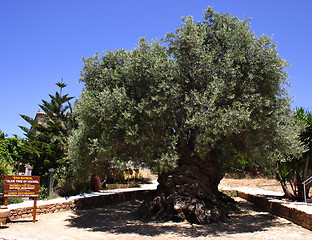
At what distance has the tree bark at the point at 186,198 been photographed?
1166 cm

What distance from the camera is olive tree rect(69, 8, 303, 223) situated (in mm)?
10203

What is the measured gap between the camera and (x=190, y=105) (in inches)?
413

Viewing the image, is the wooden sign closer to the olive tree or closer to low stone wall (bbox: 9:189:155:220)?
low stone wall (bbox: 9:189:155:220)

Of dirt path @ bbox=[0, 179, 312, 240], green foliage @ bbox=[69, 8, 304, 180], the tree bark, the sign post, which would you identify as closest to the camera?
dirt path @ bbox=[0, 179, 312, 240]

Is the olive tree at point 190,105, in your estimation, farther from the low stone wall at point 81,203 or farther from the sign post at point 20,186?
the low stone wall at point 81,203

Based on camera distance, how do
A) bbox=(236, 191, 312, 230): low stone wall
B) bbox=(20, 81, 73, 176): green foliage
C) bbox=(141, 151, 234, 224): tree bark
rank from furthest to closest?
bbox=(20, 81, 73, 176): green foliage → bbox=(141, 151, 234, 224): tree bark → bbox=(236, 191, 312, 230): low stone wall

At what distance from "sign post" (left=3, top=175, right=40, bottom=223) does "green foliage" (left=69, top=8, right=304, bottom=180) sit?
3.00m

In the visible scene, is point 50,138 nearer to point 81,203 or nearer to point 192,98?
point 81,203

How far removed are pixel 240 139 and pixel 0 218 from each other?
996cm

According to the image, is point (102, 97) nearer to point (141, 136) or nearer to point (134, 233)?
point (141, 136)

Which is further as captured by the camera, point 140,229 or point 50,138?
point 50,138

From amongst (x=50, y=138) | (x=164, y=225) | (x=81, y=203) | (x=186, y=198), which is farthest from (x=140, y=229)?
(x=50, y=138)

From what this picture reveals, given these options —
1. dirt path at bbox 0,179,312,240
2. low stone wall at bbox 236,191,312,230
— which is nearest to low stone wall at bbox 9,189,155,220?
dirt path at bbox 0,179,312,240

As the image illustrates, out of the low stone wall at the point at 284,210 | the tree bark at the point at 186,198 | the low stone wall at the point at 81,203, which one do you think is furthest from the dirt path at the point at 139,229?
the tree bark at the point at 186,198
